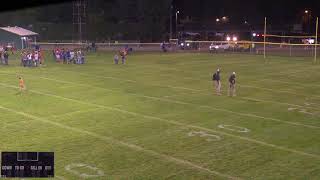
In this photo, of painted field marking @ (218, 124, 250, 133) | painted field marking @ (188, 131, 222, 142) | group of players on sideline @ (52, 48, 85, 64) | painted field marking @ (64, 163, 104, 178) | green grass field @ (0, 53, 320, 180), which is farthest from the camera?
group of players on sideline @ (52, 48, 85, 64)

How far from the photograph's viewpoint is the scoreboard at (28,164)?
24.6 feet

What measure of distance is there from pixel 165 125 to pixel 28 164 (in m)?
10.7

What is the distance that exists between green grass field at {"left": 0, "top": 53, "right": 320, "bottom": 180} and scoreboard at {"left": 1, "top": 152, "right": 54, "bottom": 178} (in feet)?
14.8

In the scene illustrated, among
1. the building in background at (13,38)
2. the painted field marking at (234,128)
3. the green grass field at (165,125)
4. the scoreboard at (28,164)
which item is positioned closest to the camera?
the scoreboard at (28,164)

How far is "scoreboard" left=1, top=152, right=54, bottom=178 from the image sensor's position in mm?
7504

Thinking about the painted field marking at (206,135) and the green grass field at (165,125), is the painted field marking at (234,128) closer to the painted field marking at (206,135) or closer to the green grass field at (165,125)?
the green grass field at (165,125)

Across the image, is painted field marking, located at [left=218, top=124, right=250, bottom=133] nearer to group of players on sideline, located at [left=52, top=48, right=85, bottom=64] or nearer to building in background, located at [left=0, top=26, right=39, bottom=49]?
group of players on sideline, located at [left=52, top=48, right=85, bottom=64]

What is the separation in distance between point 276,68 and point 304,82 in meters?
8.23

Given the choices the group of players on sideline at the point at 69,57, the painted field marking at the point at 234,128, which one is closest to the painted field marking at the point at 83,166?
the painted field marking at the point at 234,128

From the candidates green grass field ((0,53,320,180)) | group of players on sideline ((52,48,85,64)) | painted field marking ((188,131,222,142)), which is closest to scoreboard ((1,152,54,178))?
green grass field ((0,53,320,180))

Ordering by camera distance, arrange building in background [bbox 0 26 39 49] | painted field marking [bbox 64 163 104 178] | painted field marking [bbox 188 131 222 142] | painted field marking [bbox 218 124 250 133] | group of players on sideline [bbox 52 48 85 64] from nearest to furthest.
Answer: painted field marking [bbox 64 163 104 178] < painted field marking [bbox 188 131 222 142] < painted field marking [bbox 218 124 250 133] < group of players on sideline [bbox 52 48 85 64] < building in background [bbox 0 26 39 49]

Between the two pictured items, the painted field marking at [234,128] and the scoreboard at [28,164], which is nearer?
the scoreboard at [28,164]

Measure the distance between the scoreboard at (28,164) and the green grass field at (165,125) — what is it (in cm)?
452


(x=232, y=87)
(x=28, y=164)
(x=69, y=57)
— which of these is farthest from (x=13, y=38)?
(x=28, y=164)
